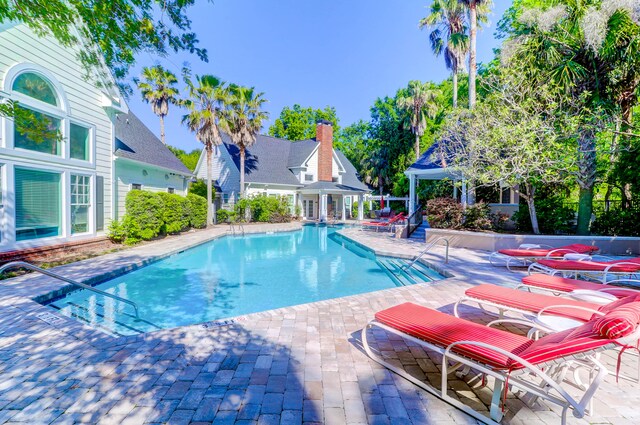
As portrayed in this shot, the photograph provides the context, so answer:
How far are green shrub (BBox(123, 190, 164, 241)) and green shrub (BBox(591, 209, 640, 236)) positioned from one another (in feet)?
59.9

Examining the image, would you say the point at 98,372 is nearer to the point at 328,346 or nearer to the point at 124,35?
the point at 328,346

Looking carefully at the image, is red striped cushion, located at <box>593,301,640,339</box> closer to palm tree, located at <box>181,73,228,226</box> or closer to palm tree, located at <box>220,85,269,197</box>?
palm tree, located at <box>181,73,228,226</box>

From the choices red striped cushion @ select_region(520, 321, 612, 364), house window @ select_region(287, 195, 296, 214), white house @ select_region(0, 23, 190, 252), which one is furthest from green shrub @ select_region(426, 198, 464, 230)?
house window @ select_region(287, 195, 296, 214)

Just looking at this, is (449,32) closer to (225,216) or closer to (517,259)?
(517,259)

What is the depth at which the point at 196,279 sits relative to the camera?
359 inches

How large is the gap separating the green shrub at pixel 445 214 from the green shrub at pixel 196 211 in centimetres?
1328

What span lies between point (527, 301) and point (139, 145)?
57.4 feet

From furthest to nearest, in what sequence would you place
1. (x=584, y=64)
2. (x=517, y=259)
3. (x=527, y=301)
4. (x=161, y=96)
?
(x=161, y=96), (x=584, y=64), (x=517, y=259), (x=527, y=301)

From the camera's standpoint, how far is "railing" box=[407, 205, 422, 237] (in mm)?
16237

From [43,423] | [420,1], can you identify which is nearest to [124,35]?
[43,423]

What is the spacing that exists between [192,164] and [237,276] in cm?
4058

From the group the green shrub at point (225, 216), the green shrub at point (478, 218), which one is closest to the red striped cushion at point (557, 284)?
the green shrub at point (478, 218)

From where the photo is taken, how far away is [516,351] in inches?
107

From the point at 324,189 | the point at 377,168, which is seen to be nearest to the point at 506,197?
the point at 324,189
